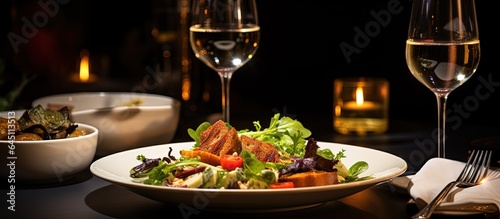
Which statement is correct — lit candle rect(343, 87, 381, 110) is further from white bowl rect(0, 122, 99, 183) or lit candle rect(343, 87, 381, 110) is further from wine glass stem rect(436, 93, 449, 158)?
white bowl rect(0, 122, 99, 183)

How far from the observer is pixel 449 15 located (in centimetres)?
157

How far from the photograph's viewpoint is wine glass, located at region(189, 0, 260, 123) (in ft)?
6.50

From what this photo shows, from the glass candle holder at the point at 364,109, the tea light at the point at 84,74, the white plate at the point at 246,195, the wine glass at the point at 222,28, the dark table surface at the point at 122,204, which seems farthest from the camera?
the tea light at the point at 84,74

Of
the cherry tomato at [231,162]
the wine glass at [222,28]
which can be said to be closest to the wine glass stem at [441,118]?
the cherry tomato at [231,162]

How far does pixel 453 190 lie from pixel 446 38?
0.94ft

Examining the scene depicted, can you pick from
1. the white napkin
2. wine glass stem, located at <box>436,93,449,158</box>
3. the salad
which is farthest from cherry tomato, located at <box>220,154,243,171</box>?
wine glass stem, located at <box>436,93,449,158</box>

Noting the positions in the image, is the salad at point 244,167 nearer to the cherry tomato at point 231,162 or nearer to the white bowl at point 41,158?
the cherry tomato at point 231,162

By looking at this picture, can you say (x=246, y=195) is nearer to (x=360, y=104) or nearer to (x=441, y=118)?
(x=441, y=118)

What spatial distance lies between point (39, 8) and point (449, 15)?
13.4 feet

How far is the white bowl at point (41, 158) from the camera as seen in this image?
66.2 inches

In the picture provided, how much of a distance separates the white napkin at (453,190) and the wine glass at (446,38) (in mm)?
172

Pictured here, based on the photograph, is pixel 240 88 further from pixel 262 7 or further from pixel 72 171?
pixel 72 171

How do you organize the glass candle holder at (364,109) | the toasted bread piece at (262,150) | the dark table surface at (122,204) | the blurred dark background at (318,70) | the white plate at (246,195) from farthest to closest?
the blurred dark background at (318,70), the glass candle holder at (364,109), the toasted bread piece at (262,150), the dark table surface at (122,204), the white plate at (246,195)

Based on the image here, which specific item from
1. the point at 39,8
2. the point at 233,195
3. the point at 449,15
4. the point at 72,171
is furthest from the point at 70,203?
the point at 39,8
